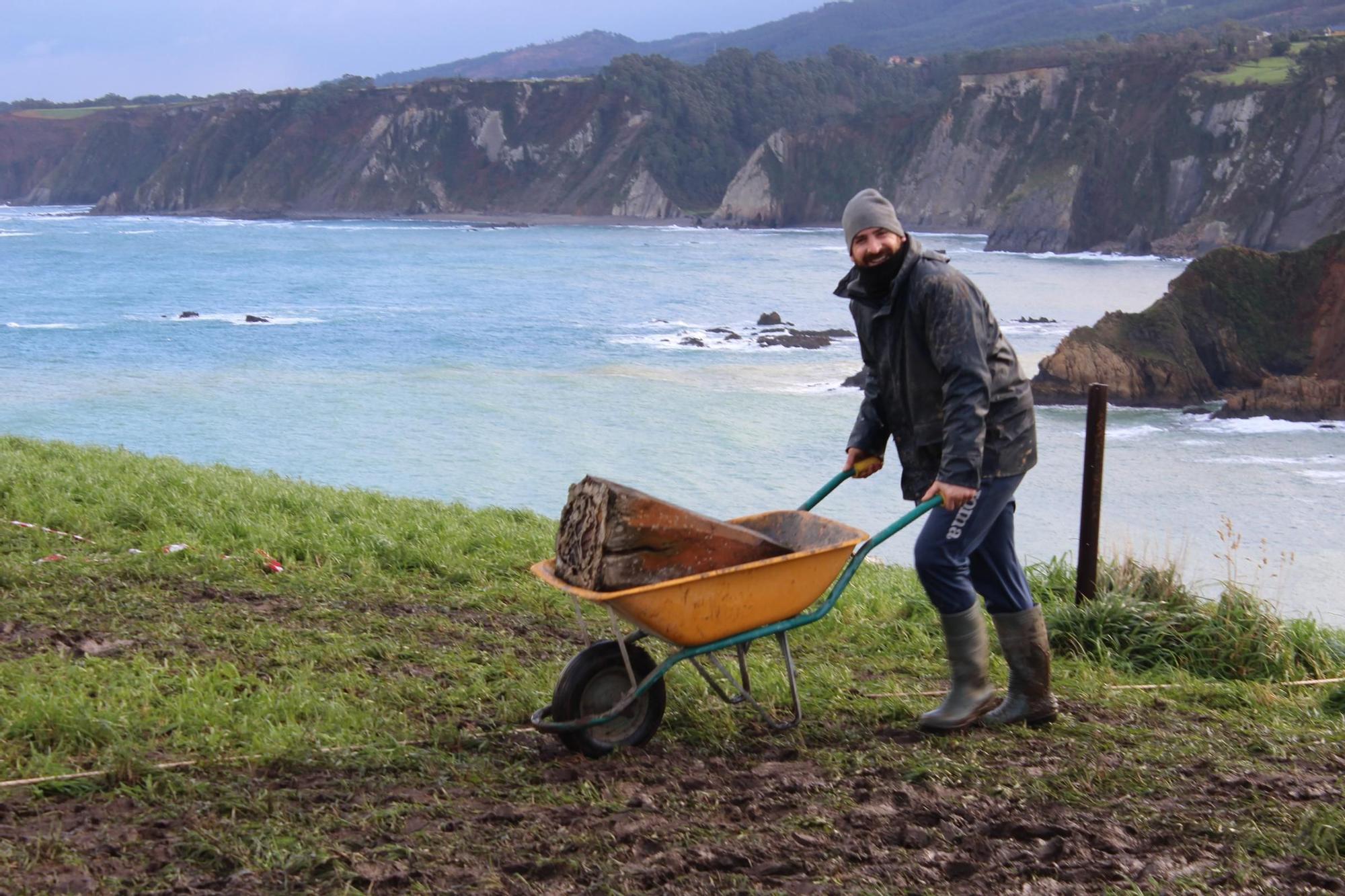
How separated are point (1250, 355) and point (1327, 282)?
8.10ft

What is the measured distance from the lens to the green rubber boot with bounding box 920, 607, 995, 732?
441 centimetres

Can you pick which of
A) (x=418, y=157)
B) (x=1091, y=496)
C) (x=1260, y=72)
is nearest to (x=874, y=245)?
(x=1091, y=496)

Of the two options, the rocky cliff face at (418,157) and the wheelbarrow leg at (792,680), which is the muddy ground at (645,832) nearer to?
the wheelbarrow leg at (792,680)

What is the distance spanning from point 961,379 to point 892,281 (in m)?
0.42

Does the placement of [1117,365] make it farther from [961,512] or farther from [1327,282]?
[961,512]

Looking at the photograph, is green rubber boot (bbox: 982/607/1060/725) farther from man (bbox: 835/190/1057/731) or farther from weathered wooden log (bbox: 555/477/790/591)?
weathered wooden log (bbox: 555/477/790/591)

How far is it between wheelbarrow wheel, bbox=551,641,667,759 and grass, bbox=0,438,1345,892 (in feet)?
0.26

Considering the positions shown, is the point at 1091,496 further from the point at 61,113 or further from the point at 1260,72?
the point at 61,113

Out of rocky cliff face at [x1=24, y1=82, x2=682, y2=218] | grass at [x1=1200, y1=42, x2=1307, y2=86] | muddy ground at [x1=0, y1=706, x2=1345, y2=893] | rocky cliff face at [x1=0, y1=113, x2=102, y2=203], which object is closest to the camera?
muddy ground at [x1=0, y1=706, x2=1345, y2=893]

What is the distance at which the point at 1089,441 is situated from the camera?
6.07m

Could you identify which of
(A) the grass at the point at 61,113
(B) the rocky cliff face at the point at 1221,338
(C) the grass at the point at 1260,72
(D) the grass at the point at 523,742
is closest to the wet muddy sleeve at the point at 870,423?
(D) the grass at the point at 523,742

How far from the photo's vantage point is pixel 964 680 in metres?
4.43

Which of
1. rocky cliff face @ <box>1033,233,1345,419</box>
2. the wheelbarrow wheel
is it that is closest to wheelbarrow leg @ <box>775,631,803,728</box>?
the wheelbarrow wheel

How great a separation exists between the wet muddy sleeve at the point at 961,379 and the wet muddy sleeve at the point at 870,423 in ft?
1.41
